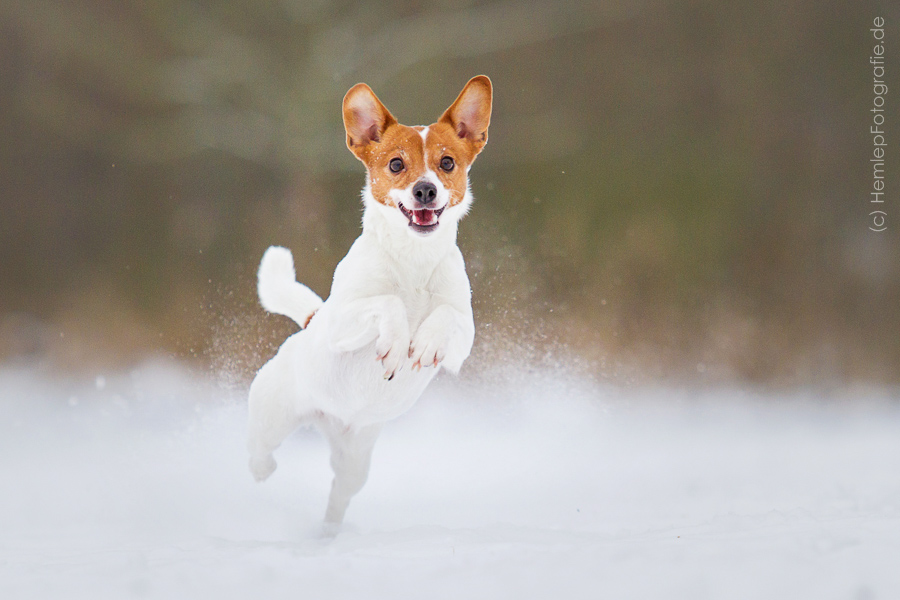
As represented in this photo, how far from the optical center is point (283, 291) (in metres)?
3.11

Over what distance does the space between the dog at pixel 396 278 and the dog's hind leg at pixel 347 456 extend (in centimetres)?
17

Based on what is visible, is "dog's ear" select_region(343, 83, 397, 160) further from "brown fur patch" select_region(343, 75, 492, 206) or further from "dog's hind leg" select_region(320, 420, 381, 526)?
"dog's hind leg" select_region(320, 420, 381, 526)

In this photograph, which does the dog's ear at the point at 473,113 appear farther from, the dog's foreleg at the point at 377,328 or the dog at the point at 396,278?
the dog's foreleg at the point at 377,328

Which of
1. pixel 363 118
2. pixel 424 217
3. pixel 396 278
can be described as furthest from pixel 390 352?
pixel 363 118

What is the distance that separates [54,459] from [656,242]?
4.79 metres

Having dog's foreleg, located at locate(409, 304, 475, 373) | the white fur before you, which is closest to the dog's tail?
the white fur

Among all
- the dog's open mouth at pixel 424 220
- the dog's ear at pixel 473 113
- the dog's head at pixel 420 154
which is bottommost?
the dog's open mouth at pixel 424 220

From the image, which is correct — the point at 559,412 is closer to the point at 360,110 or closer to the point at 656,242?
the point at 656,242

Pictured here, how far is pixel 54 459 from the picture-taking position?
15.6 ft

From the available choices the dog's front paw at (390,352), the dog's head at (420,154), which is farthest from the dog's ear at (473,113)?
the dog's front paw at (390,352)

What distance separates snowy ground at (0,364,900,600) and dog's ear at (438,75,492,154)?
Result: 1423mm

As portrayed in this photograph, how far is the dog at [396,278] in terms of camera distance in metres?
2.40

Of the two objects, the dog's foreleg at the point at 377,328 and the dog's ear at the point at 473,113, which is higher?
the dog's ear at the point at 473,113

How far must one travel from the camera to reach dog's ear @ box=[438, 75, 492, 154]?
2639 millimetres
